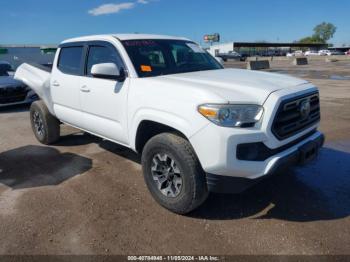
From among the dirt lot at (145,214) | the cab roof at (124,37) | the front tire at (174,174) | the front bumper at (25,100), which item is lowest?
the dirt lot at (145,214)

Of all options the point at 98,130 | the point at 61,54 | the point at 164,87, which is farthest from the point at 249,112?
the point at 61,54

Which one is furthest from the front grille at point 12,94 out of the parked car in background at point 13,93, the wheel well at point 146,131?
the wheel well at point 146,131

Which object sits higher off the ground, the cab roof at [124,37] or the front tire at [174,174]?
the cab roof at [124,37]

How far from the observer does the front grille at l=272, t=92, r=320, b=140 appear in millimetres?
3057

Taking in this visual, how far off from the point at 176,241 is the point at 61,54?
12.7 ft

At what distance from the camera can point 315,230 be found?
3152 millimetres

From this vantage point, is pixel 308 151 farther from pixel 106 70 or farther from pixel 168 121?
pixel 106 70

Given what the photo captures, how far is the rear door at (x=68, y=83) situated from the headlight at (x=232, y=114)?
2.51 metres

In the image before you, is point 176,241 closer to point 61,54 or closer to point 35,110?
point 61,54

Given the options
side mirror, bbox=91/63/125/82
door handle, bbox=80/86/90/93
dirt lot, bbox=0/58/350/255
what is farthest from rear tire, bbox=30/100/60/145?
side mirror, bbox=91/63/125/82

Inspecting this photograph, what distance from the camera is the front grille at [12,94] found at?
31.1ft

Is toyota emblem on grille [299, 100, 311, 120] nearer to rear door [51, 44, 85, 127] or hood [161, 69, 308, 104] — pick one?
hood [161, 69, 308, 104]

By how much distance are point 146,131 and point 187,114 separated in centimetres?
89

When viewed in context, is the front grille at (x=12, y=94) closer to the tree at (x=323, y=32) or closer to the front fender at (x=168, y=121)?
the front fender at (x=168, y=121)
